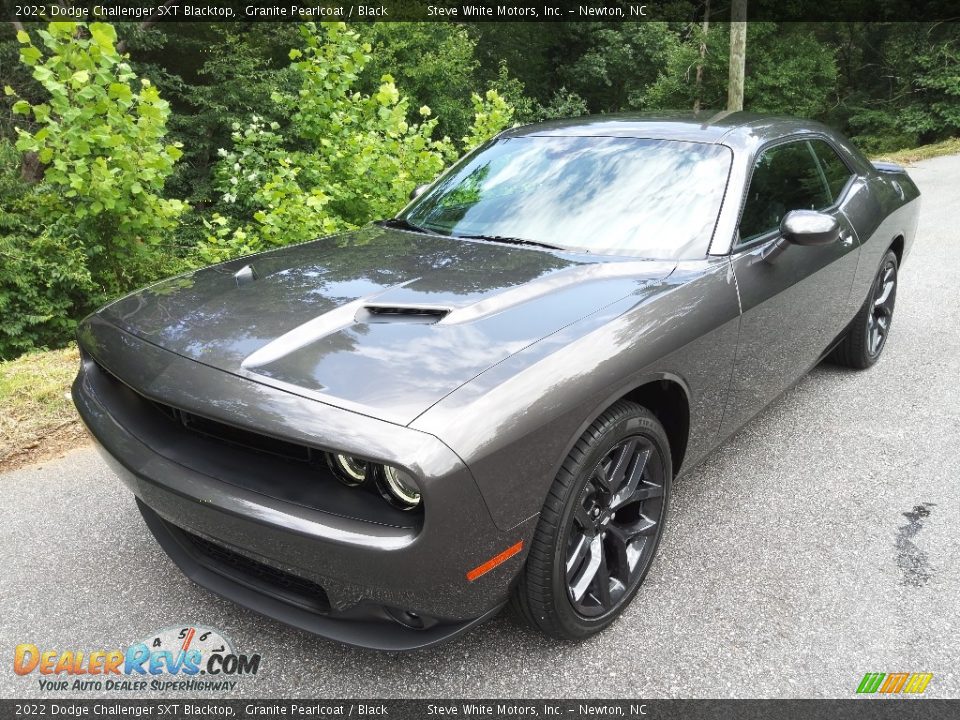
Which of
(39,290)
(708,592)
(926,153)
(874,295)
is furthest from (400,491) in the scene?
(926,153)

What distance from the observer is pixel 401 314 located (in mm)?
2193

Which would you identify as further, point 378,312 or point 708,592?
point 708,592

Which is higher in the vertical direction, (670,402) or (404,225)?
(404,225)

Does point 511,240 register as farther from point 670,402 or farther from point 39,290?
point 39,290

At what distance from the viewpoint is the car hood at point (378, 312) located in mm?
1825

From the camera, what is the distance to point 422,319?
2.13 metres

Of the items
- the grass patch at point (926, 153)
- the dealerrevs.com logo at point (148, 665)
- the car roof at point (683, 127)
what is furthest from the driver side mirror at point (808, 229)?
the grass patch at point (926, 153)

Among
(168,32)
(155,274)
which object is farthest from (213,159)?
(155,274)

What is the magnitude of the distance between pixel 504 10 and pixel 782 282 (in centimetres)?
2967

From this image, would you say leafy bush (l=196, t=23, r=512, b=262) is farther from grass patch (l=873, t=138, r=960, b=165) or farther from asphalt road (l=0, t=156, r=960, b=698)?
grass patch (l=873, t=138, r=960, b=165)

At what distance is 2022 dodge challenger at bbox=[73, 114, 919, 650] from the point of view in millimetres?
1709

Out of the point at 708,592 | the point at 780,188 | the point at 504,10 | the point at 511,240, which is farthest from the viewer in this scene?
the point at 504,10

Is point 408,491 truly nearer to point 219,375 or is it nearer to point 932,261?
point 219,375

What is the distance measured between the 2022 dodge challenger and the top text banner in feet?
16.4
